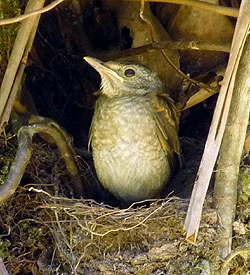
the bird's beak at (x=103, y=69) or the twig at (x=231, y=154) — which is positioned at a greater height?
the bird's beak at (x=103, y=69)

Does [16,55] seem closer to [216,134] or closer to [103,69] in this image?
[103,69]

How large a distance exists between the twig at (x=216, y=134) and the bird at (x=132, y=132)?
917 millimetres

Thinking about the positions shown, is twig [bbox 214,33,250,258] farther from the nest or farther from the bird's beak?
the bird's beak

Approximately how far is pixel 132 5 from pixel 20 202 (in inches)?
77.1

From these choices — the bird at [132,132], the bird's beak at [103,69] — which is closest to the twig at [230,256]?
the bird at [132,132]

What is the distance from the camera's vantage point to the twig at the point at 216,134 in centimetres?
313

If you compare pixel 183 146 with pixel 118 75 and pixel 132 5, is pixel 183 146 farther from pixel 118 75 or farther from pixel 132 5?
pixel 132 5

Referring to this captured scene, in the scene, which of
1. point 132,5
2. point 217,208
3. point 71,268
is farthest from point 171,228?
point 132,5

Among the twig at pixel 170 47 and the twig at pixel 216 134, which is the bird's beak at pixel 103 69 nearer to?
the twig at pixel 170 47

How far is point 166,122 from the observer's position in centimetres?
412

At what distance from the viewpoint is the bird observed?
4016 millimetres

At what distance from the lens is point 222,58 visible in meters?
4.53

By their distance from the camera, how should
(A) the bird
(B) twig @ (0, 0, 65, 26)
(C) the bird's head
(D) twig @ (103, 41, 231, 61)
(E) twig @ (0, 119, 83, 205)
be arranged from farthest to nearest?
(C) the bird's head, (A) the bird, (D) twig @ (103, 41, 231, 61), (E) twig @ (0, 119, 83, 205), (B) twig @ (0, 0, 65, 26)

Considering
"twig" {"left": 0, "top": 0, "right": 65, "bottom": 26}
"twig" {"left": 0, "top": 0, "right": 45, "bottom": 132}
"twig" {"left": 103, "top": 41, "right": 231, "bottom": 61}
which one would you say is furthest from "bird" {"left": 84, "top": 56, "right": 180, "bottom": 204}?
"twig" {"left": 0, "top": 0, "right": 65, "bottom": 26}
